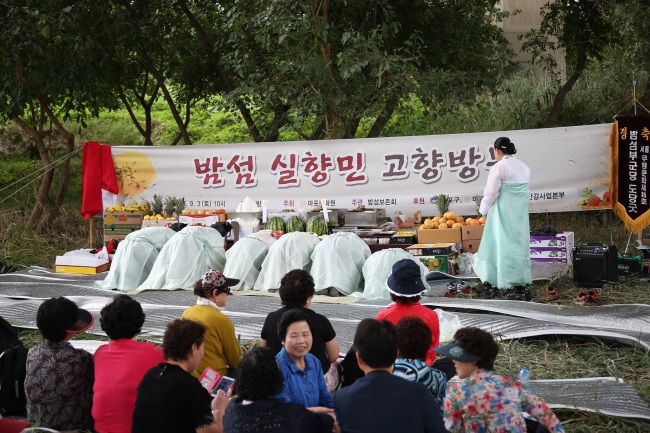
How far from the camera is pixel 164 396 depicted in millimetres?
3850

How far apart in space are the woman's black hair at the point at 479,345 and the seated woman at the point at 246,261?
5.04 m

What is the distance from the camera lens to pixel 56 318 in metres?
4.64

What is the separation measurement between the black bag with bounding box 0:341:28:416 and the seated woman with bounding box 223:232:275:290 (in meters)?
3.60

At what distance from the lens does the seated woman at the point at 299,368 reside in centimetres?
411

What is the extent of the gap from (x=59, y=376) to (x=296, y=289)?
133 centimetres

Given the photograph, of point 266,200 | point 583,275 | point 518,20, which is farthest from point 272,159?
point 518,20

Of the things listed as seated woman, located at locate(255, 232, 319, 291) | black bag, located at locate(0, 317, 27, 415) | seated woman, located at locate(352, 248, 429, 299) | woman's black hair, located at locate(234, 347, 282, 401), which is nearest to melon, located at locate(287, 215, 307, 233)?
seated woman, located at locate(255, 232, 319, 291)

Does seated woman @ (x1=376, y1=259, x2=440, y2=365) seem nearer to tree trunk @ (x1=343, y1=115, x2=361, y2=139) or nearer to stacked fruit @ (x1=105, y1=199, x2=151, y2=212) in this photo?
stacked fruit @ (x1=105, y1=199, x2=151, y2=212)

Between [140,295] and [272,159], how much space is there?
3.08m

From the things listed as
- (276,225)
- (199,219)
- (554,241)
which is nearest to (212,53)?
(199,219)

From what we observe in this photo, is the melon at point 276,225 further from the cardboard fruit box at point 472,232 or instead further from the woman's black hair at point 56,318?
the woman's black hair at point 56,318

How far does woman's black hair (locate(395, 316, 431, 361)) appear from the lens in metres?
3.95

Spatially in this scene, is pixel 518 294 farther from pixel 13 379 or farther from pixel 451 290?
pixel 13 379

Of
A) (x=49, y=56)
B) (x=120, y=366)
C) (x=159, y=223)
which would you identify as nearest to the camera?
(x=120, y=366)
